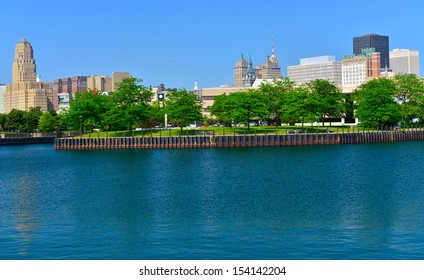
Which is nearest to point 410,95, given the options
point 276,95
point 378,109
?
point 378,109

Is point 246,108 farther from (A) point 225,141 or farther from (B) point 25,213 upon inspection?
(B) point 25,213

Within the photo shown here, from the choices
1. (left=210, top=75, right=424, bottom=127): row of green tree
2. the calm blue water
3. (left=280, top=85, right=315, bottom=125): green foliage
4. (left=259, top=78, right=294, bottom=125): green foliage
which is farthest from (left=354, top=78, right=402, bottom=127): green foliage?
the calm blue water

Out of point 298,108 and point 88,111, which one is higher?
point 88,111

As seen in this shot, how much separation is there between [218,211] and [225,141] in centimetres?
8602

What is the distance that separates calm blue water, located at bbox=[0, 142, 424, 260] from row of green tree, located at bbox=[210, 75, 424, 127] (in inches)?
2485

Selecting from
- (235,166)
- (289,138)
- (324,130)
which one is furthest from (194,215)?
(324,130)

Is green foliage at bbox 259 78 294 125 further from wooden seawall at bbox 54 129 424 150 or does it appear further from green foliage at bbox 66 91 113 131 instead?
green foliage at bbox 66 91 113 131

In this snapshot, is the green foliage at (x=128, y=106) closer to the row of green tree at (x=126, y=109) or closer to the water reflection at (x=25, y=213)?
the row of green tree at (x=126, y=109)

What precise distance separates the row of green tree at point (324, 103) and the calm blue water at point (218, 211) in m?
63.1

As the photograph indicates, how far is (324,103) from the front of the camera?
160500 millimetres

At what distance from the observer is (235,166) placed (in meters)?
88.0

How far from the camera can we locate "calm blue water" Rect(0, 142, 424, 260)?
123 feet

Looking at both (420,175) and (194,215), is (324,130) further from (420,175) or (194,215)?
(194,215)

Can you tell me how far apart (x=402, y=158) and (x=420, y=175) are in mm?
24265
